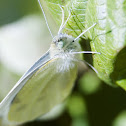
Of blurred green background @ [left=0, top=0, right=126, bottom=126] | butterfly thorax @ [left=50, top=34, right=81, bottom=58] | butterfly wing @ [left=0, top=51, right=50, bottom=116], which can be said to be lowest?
blurred green background @ [left=0, top=0, right=126, bottom=126]

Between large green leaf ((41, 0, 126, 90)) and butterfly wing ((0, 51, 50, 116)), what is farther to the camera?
butterfly wing ((0, 51, 50, 116))

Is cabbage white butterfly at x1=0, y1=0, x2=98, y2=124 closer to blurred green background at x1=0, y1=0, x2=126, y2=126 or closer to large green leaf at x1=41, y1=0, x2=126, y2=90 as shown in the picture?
large green leaf at x1=41, y1=0, x2=126, y2=90

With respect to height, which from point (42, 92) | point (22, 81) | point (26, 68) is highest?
point (22, 81)

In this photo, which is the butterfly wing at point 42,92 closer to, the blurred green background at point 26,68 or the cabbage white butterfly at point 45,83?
the cabbage white butterfly at point 45,83

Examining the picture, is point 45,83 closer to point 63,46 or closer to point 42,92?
point 42,92

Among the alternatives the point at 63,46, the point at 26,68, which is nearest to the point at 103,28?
the point at 63,46

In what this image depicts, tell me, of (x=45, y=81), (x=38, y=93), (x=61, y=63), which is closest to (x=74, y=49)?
(x=61, y=63)

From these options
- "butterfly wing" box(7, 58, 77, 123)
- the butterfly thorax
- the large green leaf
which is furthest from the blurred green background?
the large green leaf
